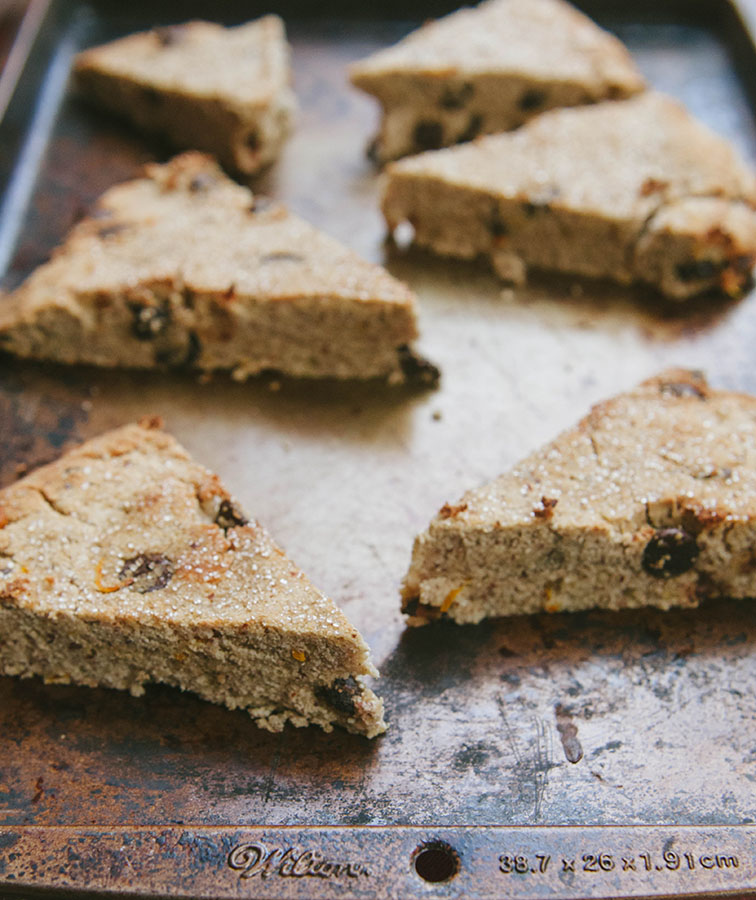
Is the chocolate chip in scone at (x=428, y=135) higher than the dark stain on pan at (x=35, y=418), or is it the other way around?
the chocolate chip in scone at (x=428, y=135)

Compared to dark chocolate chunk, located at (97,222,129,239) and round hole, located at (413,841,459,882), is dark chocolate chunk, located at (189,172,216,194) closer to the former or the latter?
dark chocolate chunk, located at (97,222,129,239)

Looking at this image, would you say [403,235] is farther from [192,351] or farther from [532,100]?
[192,351]

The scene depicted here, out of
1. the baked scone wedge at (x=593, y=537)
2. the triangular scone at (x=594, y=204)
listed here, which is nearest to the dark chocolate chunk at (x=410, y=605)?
the baked scone wedge at (x=593, y=537)

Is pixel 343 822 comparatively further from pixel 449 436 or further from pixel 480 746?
pixel 449 436

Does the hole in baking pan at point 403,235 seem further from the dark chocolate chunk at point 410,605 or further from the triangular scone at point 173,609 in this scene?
the dark chocolate chunk at point 410,605

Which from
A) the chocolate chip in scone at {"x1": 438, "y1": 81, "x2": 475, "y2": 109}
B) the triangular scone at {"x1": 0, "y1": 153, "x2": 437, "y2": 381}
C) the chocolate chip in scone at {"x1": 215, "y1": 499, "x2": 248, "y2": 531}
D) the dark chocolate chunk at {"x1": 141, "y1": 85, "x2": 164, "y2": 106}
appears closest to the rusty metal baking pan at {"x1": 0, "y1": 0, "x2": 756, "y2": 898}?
the triangular scone at {"x1": 0, "y1": 153, "x2": 437, "y2": 381}

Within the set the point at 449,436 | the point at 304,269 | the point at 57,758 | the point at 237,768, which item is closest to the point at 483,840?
the point at 237,768
